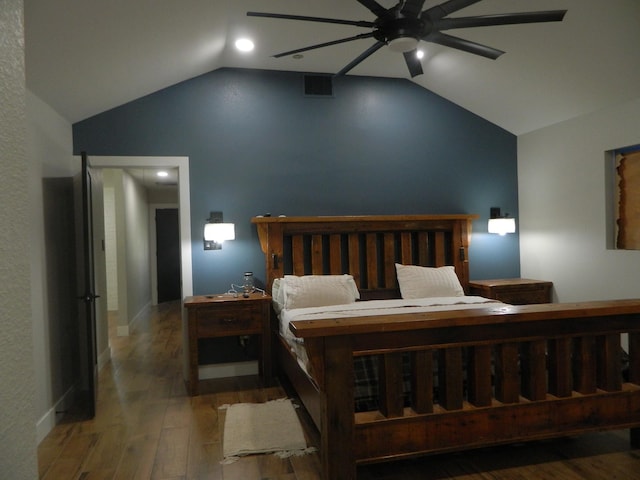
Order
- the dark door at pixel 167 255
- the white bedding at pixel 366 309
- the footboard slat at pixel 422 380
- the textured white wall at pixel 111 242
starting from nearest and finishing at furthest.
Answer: the footboard slat at pixel 422 380 → the white bedding at pixel 366 309 → the textured white wall at pixel 111 242 → the dark door at pixel 167 255

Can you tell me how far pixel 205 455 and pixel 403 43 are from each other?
8.63ft

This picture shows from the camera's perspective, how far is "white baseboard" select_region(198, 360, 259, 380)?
12.8 feet

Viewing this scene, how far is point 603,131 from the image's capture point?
12.2ft

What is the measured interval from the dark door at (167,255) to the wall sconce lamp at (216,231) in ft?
16.2

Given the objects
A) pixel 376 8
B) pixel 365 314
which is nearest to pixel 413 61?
pixel 376 8

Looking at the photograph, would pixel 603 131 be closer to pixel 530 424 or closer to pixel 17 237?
pixel 530 424

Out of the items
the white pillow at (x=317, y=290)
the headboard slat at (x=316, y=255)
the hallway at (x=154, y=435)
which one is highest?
the headboard slat at (x=316, y=255)

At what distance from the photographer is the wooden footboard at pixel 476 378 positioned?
6.44ft

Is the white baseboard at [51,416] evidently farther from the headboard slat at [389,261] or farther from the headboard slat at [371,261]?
the headboard slat at [389,261]

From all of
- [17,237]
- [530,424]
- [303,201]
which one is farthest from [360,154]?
[17,237]

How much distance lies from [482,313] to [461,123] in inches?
121

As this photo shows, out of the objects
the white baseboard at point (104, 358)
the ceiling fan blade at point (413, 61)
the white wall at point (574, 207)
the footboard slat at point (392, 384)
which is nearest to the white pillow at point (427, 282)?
the white wall at point (574, 207)

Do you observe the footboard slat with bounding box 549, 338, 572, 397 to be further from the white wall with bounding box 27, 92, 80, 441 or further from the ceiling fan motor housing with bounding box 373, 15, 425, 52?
the white wall with bounding box 27, 92, 80, 441

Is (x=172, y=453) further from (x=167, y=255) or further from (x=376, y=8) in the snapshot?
(x=167, y=255)
